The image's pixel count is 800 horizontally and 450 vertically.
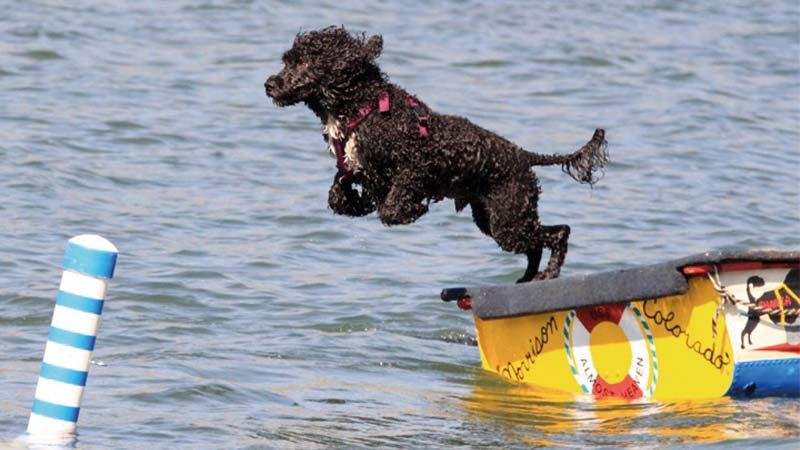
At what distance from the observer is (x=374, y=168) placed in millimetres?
7363

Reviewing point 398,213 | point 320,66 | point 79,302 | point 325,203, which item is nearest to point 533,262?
point 398,213

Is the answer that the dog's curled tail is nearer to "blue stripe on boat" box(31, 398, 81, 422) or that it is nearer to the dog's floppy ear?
the dog's floppy ear

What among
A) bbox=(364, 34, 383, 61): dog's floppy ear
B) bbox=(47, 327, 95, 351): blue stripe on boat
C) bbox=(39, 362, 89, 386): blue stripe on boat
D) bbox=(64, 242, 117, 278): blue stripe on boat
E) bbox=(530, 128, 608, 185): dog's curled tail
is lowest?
bbox=(39, 362, 89, 386): blue stripe on boat

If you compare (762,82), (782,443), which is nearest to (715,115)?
(762,82)

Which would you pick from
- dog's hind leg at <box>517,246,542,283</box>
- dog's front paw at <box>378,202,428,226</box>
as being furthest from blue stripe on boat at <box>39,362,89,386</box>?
dog's hind leg at <box>517,246,542,283</box>

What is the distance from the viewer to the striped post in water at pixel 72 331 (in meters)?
5.93

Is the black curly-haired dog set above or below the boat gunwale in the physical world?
above

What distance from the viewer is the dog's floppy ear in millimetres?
7273

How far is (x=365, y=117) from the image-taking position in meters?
7.27

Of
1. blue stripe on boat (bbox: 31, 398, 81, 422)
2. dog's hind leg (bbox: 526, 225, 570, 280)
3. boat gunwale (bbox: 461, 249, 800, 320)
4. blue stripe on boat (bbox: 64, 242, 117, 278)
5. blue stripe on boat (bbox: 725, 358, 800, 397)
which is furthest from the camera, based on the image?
dog's hind leg (bbox: 526, 225, 570, 280)

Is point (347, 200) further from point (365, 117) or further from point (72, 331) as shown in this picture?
point (72, 331)

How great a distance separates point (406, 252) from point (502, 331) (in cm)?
367

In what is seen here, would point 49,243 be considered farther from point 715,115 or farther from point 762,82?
point 762,82

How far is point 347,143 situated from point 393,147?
9.5 inches
